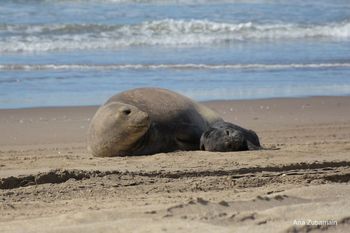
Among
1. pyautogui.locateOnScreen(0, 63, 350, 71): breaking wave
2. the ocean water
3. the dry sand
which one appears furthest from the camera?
pyautogui.locateOnScreen(0, 63, 350, 71): breaking wave

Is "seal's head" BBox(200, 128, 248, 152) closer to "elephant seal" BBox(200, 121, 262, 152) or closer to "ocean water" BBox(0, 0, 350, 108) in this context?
"elephant seal" BBox(200, 121, 262, 152)

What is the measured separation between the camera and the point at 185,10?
25344mm

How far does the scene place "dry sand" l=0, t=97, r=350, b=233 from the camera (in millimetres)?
5102

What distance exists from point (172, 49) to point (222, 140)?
418 inches

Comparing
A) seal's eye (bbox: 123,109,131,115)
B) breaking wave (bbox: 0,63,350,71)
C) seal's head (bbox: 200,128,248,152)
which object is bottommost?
breaking wave (bbox: 0,63,350,71)

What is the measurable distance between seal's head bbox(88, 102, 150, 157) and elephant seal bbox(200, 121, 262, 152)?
0.56 m

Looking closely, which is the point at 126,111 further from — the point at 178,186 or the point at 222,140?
the point at 178,186

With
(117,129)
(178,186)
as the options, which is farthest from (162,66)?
(178,186)

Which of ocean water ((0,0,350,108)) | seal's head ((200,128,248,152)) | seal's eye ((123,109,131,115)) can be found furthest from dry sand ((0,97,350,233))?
ocean water ((0,0,350,108))

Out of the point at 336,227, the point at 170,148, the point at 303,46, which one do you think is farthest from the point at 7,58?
the point at 336,227

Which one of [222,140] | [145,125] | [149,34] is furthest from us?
[149,34]

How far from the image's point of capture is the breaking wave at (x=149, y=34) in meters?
18.7

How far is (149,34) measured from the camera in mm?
20422

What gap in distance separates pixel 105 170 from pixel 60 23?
14.9m
